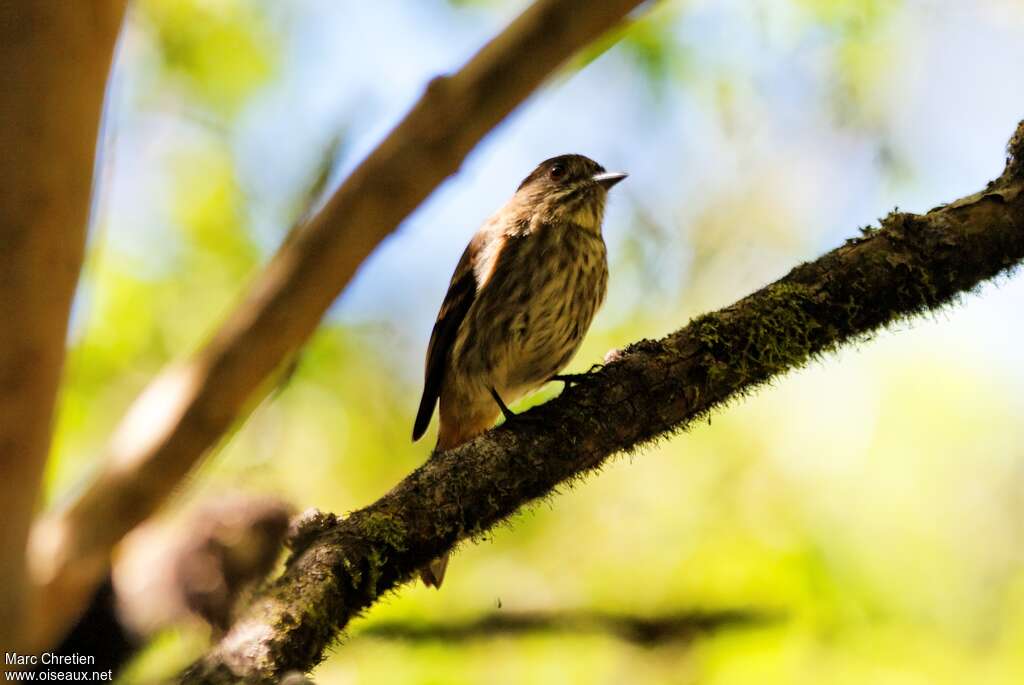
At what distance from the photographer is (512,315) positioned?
167 inches

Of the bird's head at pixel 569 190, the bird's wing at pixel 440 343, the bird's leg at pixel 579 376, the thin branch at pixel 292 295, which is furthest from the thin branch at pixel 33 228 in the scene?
the bird's head at pixel 569 190

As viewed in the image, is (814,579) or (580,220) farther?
(814,579)

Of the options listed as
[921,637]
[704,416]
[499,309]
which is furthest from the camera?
[921,637]

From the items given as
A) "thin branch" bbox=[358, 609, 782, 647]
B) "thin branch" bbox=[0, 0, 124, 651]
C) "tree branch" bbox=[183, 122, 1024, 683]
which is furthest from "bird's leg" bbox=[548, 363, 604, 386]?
"thin branch" bbox=[0, 0, 124, 651]

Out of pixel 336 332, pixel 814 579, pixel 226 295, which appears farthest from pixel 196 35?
pixel 814 579

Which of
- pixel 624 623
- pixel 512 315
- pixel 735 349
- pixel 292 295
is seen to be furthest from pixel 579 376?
pixel 624 623

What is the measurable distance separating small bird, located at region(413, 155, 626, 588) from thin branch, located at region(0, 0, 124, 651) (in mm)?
2591

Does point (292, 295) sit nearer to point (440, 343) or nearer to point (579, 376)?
point (579, 376)

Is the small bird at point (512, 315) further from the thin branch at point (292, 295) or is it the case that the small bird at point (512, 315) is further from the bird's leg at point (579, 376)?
the thin branch at point (292, 295)

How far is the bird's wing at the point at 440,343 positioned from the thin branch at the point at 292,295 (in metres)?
2.06

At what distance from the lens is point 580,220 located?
15.1ft

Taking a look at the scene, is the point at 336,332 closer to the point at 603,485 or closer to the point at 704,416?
the point at 603,485

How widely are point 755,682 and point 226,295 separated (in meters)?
3.89

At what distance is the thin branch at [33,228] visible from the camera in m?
1.49
